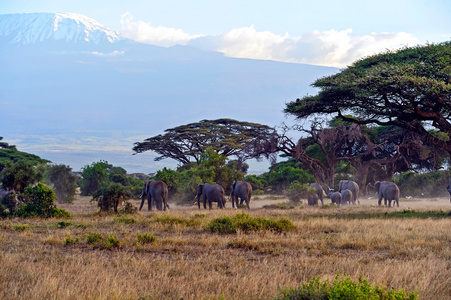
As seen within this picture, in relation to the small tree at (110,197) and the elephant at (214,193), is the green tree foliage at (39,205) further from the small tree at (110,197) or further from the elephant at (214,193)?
the elephant at (214,193)

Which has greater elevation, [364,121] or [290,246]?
[364,121]

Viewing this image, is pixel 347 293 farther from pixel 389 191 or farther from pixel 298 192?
pixel 298 192

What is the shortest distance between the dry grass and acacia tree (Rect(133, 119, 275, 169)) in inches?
1555

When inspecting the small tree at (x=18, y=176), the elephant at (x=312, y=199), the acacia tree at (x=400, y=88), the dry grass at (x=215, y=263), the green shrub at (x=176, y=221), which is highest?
the acacia tree at (x=400, y=88)

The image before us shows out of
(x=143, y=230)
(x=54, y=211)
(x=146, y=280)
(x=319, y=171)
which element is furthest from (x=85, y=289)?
(x=319, y=171)

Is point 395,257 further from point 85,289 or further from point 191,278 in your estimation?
point 85,289

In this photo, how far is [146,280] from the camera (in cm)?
690

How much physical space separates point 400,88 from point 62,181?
86.1ft

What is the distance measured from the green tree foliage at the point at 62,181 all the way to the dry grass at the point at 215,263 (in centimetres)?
2267

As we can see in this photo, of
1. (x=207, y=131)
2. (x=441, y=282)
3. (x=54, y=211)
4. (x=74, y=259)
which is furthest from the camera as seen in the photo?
(x=207, y=131)

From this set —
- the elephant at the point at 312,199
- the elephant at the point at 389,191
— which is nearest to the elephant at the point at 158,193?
the elephant at the point at 312,199

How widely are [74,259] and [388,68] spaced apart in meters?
18.2

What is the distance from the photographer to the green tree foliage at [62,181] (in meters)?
35.1

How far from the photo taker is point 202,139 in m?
54.3
